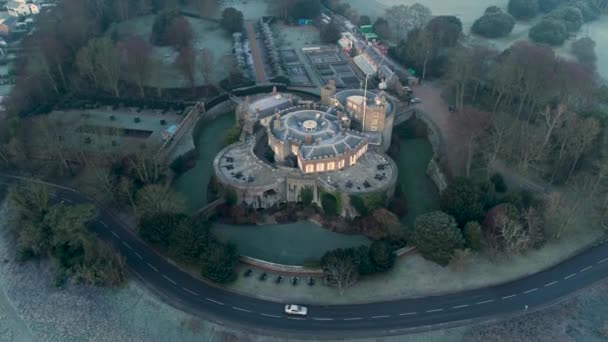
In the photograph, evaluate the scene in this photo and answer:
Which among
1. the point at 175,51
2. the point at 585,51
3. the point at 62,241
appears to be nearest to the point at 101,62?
the point at 175,51

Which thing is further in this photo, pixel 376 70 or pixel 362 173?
pixel 376 70

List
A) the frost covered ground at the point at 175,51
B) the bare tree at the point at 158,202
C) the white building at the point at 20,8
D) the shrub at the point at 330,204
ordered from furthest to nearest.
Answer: the white building at the point at 20,8 < the frost covered ground at the point at 175,51 < the shrub at the point at 330,204 < the bare tree at the point at 158,202

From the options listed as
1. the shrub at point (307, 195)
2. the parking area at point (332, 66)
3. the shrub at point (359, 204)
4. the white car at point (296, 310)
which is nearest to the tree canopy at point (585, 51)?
the parking area at point (332, 66)

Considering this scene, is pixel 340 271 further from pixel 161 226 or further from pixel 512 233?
pixel 161 226

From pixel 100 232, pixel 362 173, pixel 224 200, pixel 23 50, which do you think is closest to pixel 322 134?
pixel 362 173

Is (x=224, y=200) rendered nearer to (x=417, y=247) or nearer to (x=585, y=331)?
(x=417, y=247)

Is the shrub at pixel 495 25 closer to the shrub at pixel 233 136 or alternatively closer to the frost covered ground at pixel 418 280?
the frost covered ground at pixel 418 280
